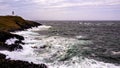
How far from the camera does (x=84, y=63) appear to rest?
585 inches

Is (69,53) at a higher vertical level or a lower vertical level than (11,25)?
higher

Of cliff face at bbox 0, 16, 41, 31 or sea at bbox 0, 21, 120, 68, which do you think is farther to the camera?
cliff face at bbox 0, 16, 41, 31

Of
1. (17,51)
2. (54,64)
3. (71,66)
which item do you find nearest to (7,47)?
(17,51)

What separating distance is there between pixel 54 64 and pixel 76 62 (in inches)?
75.5

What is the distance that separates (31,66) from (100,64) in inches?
224

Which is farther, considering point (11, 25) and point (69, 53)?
point (11, 25)

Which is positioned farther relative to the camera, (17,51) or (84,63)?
(17,51)

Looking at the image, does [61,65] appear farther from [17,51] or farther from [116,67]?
[17,51]

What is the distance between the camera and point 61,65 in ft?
46.3

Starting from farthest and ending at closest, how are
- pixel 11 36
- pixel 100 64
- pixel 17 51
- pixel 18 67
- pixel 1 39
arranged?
pixel 11 36, pixel 1 39, pixel 17 51, pixel 100 64, pixel 18 67

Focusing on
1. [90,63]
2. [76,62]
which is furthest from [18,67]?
[90,63]

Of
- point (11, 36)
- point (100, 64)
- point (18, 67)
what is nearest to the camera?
point (18, 67)

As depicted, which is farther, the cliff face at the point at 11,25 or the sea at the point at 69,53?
the cliff face at the point at 11,25

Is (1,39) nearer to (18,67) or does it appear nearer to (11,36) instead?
(11,36)
